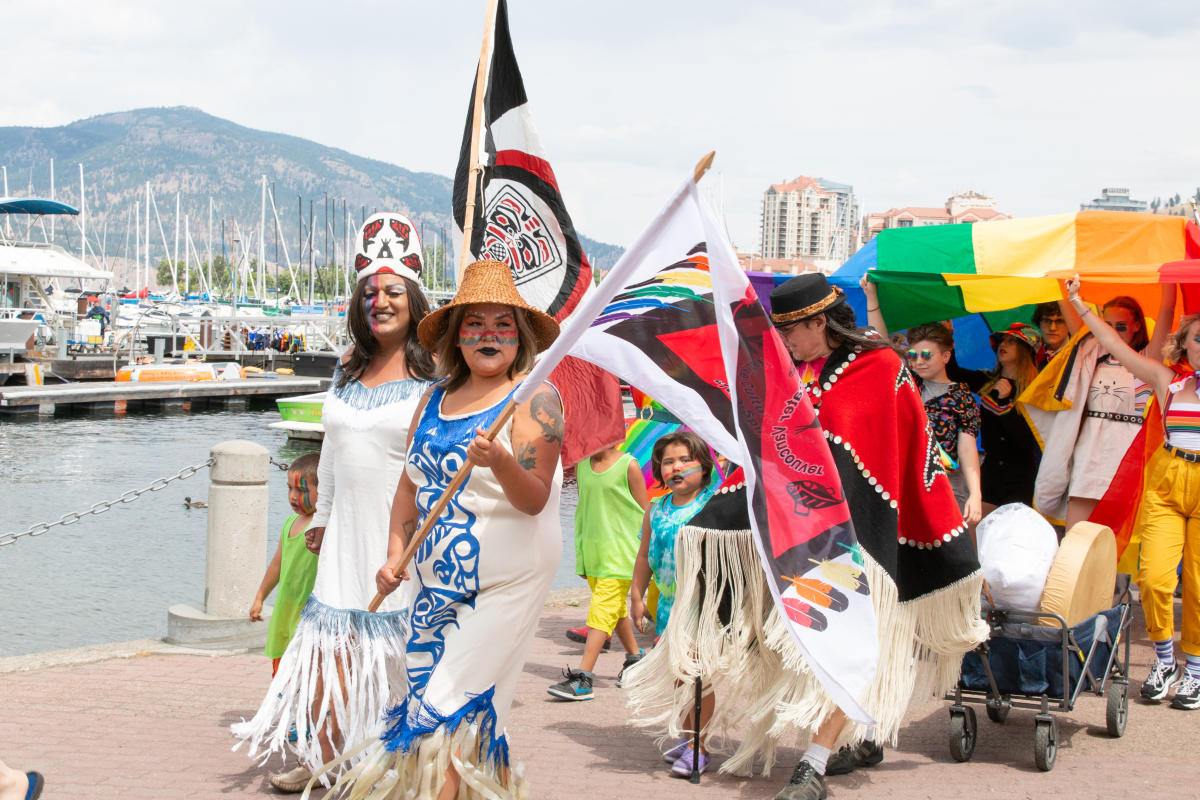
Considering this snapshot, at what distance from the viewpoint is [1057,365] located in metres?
7.25

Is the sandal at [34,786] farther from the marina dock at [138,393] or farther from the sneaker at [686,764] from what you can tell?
the marina dock at [138,393]

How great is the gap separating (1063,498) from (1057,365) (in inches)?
31.9

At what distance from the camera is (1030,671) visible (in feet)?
17.0

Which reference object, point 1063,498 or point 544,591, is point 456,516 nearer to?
point 544,591

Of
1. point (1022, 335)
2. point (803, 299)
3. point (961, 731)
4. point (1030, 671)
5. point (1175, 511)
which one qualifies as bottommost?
point (961, 731)

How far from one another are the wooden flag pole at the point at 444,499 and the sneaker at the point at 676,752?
1626 mm

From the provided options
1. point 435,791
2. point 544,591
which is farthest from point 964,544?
point 435,791

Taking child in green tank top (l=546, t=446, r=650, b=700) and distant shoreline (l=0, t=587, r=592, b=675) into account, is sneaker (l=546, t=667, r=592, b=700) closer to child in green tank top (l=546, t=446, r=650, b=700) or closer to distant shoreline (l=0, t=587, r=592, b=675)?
child in green tank top (l=546, t=446, r=650, b=700)

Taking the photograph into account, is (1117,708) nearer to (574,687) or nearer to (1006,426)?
(1006,426)

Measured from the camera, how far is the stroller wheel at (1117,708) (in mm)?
5496

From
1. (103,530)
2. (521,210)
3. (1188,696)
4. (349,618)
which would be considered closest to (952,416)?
(1188,696)

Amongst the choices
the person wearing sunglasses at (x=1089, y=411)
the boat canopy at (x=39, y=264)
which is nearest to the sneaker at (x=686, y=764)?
the person wearing sunglasses at (x=1089, y=411)

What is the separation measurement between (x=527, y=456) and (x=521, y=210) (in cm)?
301

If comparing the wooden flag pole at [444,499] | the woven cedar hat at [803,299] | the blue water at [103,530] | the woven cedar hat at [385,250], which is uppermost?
the woven cedar hat at [385,250]
